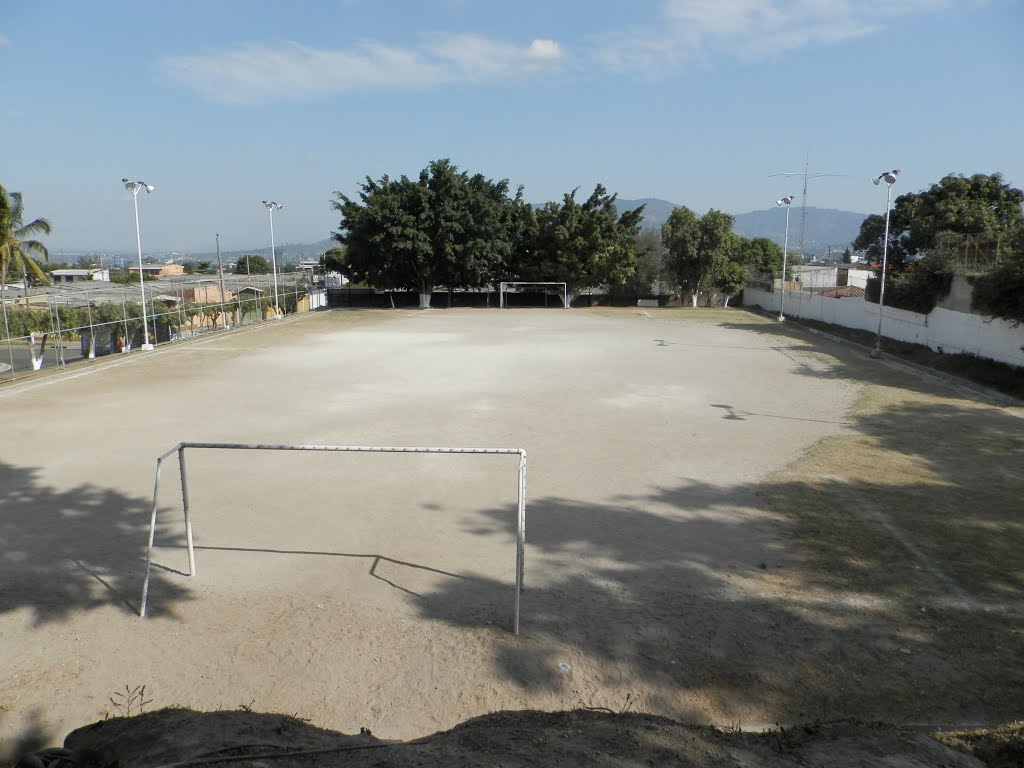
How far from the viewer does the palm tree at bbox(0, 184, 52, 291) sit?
33625mm

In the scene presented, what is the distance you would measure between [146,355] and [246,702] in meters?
21.7

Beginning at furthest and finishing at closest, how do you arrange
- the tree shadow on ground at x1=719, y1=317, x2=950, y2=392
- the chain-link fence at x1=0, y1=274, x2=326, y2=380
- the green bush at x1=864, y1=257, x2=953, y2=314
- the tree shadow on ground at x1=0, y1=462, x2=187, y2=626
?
1. the chain-link fence at x1=0, y1=274, x2=326, y2=380
2. the green bush at x1=864, y1=257, x2=953, y2=314
3. the tree shadow on ground at x1=719, y1=317, x2=950, y2=392
4. the tree shadow on ground at x1=0, y1=462, x2=187, y2=626

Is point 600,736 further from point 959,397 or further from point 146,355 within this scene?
point 146,355

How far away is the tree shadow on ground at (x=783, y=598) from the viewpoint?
5305 mm

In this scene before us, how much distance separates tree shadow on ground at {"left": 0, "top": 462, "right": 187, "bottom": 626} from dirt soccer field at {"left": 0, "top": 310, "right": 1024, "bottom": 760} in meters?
0.04

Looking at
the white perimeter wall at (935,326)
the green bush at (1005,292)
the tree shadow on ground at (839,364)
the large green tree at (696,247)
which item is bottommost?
the tree shadow on ground at (839,364)

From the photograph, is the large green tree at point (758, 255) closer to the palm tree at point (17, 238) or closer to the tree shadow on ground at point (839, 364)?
the tree shadow on ground at point (839, 364)

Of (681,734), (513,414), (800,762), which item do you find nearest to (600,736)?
(681,734)

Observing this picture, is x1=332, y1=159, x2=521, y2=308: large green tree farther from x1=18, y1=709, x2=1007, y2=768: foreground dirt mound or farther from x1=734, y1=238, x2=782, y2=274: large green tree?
x1=18, y1=709, x2=1007, y2=768: foreground dirt mound

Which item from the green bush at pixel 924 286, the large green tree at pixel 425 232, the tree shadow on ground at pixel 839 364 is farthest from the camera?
the large green tree at pixel 425 232

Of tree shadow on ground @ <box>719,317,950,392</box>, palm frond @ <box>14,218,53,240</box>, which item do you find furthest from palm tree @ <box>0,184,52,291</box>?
tree shadow on ground @ <box>719,317,950,392</box>

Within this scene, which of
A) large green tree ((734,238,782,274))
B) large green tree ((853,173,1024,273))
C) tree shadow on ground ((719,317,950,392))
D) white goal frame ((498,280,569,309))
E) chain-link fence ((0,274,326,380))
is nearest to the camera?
tree shadow on ground ((719,317,950,392))

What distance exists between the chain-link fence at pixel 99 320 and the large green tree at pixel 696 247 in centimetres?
2465

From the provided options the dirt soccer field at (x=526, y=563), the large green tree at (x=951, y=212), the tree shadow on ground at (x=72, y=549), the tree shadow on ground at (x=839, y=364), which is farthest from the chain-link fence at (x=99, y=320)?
the large green tree at (x=951, y=212)
